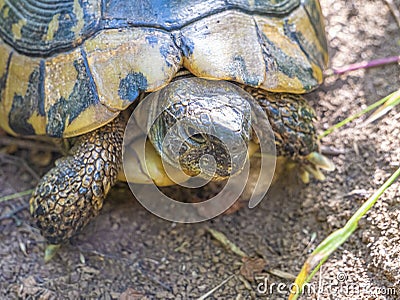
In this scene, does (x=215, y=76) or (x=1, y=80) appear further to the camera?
(x=1, y=80)

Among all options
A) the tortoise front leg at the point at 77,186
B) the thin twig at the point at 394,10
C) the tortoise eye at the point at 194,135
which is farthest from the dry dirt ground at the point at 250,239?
the tortoise eye at the point at 194,135

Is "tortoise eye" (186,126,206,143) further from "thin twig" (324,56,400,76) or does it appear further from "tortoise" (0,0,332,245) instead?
"thin twig" (324,56,400,76)

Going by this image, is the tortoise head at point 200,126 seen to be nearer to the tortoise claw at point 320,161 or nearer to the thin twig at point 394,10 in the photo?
the tortoise claw at point 320,161

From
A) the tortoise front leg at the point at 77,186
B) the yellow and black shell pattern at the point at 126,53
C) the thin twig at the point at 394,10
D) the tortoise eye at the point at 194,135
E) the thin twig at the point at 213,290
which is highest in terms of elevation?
the yellow and black shell pattern at the point at 126,53

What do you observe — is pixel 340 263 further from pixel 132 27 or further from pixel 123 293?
pixel 132 27

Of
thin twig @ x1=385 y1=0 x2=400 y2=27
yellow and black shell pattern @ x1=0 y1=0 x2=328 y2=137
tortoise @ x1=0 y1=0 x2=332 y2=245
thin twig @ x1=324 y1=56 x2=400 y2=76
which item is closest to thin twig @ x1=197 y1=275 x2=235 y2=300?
tortoise @ x1=0 y1=0 x2=332 y2=245

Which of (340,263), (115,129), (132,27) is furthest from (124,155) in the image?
(340,263)
